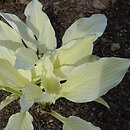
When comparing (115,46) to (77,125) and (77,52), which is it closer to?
(77,52)

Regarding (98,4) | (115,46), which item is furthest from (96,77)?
(98,4)

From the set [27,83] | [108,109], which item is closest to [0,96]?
[27,83]

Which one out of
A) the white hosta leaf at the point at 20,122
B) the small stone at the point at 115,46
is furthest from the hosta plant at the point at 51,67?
the small stone at the point at 115,46

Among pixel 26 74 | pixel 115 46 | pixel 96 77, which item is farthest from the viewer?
pixel 115 46

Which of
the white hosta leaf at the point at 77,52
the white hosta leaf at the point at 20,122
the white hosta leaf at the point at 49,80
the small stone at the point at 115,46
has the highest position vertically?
the white hosta leaf at the point at 77,52

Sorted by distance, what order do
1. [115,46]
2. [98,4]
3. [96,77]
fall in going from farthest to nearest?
1. [98,4]
2. [115,46]
3. [96,77]

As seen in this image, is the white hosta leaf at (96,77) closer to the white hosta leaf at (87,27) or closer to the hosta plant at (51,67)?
the hosta plant at (51,67)

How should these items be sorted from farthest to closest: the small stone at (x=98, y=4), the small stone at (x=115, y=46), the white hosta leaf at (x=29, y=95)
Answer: the small stone at (x=98, y=4)
the small stone at (x=115, y=46)
the white hosta leaf at (x=29, y=95)
